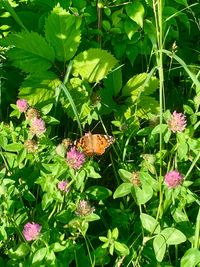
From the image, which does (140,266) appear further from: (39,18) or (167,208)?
(39,18)

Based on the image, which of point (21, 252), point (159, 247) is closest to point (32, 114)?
point (21, 252)

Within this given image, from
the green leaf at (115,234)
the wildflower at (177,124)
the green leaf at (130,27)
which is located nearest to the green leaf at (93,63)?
the green leaf at (130,27)

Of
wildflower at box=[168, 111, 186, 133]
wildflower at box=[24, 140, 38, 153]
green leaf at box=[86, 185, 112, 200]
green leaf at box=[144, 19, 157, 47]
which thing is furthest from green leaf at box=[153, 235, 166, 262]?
green leaf at box=[144, 19, 157, 47]

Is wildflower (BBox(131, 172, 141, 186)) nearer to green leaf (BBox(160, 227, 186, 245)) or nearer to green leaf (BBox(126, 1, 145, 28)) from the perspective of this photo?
green leaf (BBox(160, 227, 186, 245))

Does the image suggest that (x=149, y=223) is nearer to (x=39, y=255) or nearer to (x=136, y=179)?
(x=136, y=179)

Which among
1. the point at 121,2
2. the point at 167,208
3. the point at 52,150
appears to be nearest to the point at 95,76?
the point at 121,2

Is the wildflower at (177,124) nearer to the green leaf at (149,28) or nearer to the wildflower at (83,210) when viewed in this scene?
the wildflower at (83,210)
